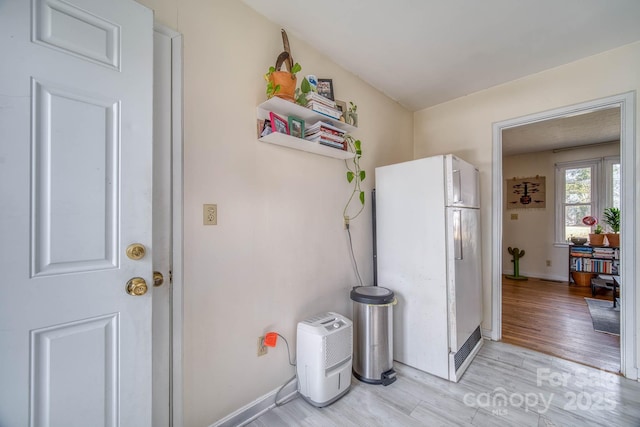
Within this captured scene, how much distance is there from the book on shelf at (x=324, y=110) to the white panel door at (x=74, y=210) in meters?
0.93

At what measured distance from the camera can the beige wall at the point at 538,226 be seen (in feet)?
16.4

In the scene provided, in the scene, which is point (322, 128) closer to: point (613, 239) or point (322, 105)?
point (322, 105)

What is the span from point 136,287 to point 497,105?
3.31 metres

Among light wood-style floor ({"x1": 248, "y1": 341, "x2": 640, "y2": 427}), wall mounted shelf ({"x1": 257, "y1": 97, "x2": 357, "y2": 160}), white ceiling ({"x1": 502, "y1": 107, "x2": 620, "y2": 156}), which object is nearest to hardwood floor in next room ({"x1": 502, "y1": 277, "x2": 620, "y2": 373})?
light wood-style floor ({"x1": 248, "y1": 341, "x2": 640, "y2": 427})

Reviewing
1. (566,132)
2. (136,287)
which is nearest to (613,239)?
(566,132)

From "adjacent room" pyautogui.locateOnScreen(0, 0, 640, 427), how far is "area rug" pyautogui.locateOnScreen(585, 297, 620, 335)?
0.04m

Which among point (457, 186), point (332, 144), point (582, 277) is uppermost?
point (332, 144)

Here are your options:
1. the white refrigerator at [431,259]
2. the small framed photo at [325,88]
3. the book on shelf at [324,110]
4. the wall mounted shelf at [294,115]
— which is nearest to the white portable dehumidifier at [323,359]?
the white refrigerator at [431,259]

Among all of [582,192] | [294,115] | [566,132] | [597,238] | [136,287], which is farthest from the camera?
[582,192]

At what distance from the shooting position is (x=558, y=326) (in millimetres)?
2895

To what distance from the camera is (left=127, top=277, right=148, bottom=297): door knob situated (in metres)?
1.02

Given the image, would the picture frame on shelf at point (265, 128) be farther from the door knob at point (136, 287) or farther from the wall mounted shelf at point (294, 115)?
the door knob at point (136, 287)

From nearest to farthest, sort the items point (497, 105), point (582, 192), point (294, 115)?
point (294, 115), point (497, 105), point (582, 192)

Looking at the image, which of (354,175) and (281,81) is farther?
(354,175)
